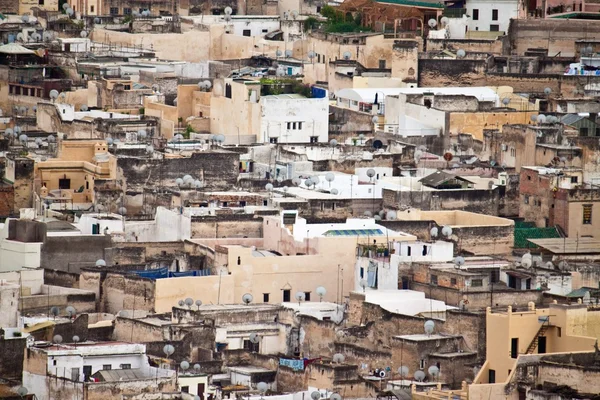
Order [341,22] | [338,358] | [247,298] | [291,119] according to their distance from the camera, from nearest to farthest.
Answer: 1. [338,358]
2. [247,298]
3. [291,119]
4. [341,22]

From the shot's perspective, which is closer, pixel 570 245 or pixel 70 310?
pixel 70 310

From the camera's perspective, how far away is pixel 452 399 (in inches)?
2263

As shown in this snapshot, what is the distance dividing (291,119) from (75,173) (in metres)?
8.44

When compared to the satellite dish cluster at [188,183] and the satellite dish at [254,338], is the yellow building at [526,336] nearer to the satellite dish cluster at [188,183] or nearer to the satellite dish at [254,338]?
the satellite dish at [254,338]

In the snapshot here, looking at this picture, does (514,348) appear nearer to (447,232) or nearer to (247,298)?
(247,298)

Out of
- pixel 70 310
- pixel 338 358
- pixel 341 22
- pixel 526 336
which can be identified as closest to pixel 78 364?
pixel 338 358

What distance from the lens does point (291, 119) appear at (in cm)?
8694

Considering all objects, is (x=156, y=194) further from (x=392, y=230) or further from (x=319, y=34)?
(x=319, y=34)

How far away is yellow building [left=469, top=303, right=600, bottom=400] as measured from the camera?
59250 mm

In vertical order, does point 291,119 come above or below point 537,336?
above

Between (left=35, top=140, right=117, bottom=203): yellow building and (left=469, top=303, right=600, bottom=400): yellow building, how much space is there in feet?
69.1

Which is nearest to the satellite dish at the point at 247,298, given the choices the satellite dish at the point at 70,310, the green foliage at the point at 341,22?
the satellite dish at the point at 70,310

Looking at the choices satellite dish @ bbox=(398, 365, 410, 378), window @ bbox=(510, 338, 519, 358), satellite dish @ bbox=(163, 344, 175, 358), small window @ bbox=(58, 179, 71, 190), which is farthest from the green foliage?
window @ bbox=(510, 338, 519, 358)

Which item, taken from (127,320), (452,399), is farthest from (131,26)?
(452,399)
